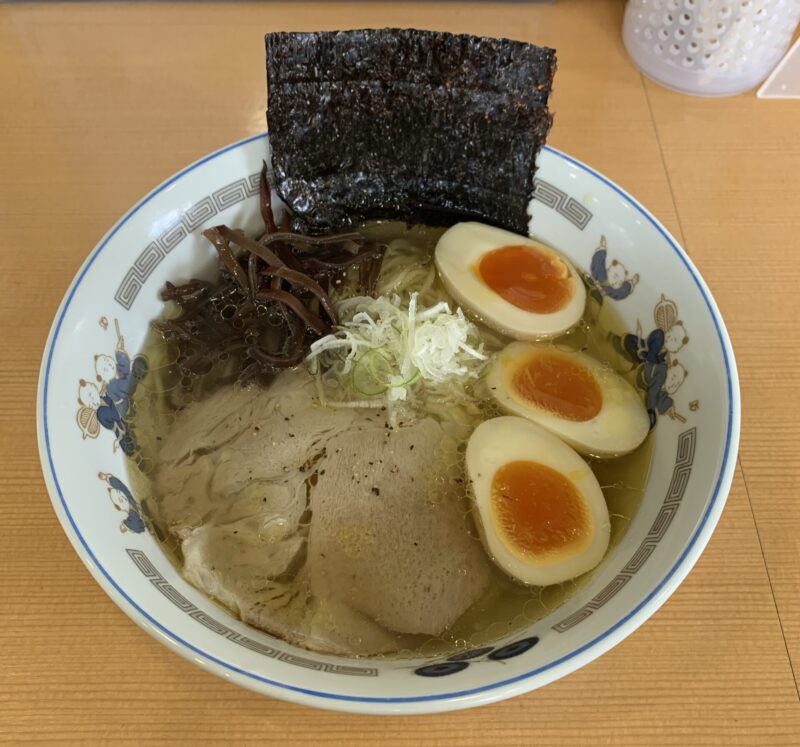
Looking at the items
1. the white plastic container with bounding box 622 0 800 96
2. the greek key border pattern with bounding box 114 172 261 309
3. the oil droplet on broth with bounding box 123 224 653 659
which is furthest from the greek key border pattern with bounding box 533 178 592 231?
the white plastic container with bounding box 622 0 800 96

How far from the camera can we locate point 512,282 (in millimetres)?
1493

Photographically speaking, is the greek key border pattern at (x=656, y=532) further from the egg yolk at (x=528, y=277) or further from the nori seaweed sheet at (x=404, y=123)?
the nori seaweed sheet at (x=404, y=123)

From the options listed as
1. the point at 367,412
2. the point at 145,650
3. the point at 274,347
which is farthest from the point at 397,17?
the point at 145,650

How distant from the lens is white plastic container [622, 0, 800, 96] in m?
1.77

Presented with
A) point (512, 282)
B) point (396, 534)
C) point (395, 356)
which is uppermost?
point (512, 282)

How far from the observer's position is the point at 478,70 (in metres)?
1.36

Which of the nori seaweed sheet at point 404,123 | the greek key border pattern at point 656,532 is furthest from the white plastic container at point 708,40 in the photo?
the greek key border pattern at point 656,532

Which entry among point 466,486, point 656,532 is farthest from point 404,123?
point 656,532

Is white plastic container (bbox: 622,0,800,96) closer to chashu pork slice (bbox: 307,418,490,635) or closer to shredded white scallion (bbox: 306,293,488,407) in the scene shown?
shredded white scallion (bbox: 306,293,488,407)

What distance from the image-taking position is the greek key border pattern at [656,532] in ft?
3.29

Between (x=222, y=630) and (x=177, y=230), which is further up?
(x=177, y=230)

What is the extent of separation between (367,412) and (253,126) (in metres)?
1.10

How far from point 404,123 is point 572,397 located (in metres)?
0.73

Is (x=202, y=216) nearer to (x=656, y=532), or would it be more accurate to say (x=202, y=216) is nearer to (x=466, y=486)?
(x=466, y=486)
